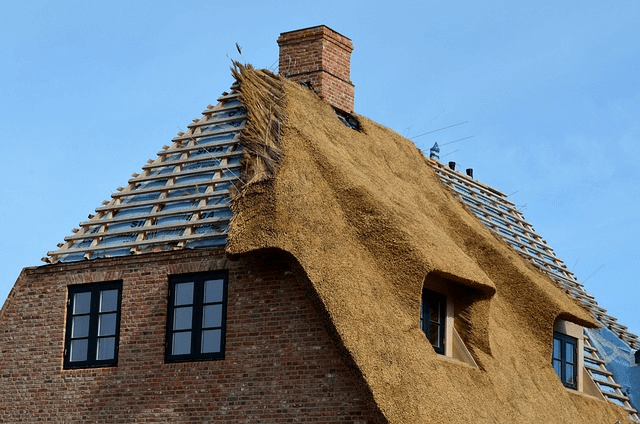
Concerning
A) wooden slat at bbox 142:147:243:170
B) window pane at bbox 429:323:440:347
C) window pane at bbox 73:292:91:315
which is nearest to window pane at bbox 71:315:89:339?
window pane at bbox 73:292:91:315

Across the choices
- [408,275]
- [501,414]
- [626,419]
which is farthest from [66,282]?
[626,419]

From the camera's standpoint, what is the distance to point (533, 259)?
28.3 m

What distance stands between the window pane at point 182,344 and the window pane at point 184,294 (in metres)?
0.54

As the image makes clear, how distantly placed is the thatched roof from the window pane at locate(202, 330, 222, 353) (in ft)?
5.50

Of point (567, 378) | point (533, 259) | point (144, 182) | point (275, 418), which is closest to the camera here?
point (275, 418)

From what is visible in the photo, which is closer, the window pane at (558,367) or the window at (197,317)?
the window at (197,317)

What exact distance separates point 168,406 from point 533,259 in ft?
35.4

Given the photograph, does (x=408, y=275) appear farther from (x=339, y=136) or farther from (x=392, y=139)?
(x=392, y=139)

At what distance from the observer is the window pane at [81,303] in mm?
22016

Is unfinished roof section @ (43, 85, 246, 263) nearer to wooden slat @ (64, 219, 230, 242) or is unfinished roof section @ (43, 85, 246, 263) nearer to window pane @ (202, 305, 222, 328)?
wooden slat @ (64, 219, 230, 242)

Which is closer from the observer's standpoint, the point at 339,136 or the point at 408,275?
the point at 408,275

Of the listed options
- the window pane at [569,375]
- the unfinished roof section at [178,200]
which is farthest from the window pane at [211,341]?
the window pane at [569,375]

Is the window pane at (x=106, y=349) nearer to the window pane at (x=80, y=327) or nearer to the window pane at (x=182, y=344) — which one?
the window pane at (x=80, y=327)

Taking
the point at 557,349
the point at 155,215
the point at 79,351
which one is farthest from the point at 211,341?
the point at 557,349
